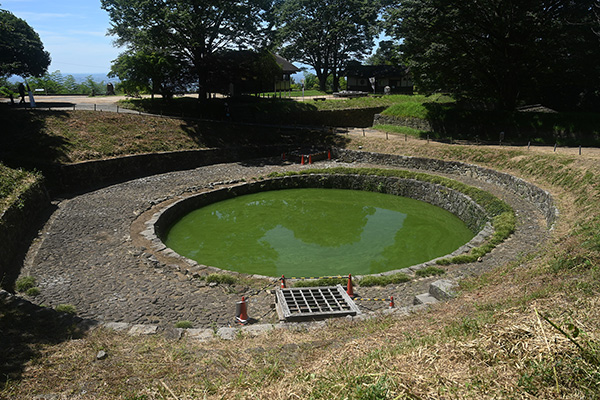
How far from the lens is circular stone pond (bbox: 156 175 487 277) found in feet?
42.7

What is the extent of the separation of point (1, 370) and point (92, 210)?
10806 millimetres

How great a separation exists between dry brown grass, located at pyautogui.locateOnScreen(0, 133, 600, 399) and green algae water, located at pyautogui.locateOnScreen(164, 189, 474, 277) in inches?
198

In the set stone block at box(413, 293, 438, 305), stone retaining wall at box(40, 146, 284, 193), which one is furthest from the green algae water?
stone retaining wall at box(40, 146, 284, 193)

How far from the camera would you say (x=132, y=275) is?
10.4 m

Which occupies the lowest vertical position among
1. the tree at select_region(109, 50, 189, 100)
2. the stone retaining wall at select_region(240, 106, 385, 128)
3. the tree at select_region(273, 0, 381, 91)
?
the stone retaining wall at select_region(240, 106, 385, 128)

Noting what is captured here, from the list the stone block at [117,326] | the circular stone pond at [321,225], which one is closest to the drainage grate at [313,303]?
the circular stone pond at [321,225]

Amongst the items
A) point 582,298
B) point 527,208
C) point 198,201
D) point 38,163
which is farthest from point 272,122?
point 582,298

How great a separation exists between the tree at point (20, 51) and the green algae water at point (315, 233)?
2456 centimetres

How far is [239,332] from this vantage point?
7.42m

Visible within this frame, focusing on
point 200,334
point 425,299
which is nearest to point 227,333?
point 200,334

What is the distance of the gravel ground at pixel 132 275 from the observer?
8828 mm

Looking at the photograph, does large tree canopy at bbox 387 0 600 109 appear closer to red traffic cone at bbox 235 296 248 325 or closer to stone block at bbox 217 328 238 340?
red traffic cone at bbox 235 296 248 325

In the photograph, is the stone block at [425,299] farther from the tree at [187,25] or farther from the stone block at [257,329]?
the tree at [187,25]

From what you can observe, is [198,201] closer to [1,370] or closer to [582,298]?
[1,370]
